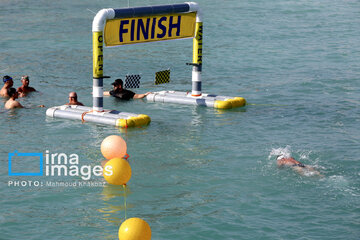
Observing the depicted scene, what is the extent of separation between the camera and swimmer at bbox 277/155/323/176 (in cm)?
1486

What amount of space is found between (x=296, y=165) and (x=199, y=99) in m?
7.43

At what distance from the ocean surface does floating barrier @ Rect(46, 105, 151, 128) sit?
0.28 metres

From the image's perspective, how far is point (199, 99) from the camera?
21984 mm

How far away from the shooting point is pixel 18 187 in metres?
14.4

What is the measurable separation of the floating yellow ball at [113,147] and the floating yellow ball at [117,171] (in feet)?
4.25

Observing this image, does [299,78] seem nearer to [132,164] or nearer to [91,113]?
[91,113]

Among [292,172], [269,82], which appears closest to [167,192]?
[292,172]

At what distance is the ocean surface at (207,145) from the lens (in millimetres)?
12531

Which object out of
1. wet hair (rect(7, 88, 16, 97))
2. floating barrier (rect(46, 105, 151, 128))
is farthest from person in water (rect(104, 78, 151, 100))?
wet hair (rect(7, 88, 16, 97))

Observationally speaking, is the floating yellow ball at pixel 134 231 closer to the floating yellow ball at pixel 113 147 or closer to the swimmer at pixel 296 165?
the floating yellow ball at pixel 113 147

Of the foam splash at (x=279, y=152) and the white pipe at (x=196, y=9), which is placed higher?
the white pipe at (x=196, y=9)

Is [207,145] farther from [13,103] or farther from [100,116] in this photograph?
[13,103]

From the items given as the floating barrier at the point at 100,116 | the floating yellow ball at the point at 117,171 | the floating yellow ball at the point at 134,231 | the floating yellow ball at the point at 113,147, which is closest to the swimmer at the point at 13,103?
the floating barrier at the point at 100,116

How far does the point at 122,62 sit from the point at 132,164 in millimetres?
16577
